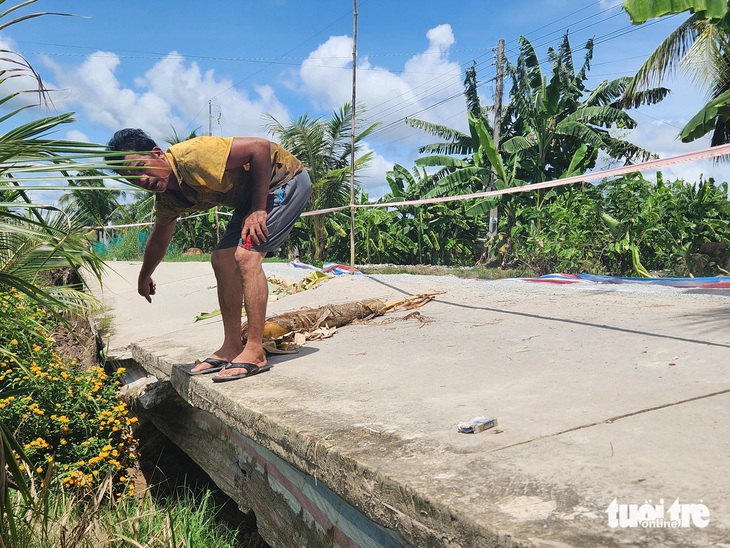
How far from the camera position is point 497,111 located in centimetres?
1562

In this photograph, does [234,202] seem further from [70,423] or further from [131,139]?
[70,423]

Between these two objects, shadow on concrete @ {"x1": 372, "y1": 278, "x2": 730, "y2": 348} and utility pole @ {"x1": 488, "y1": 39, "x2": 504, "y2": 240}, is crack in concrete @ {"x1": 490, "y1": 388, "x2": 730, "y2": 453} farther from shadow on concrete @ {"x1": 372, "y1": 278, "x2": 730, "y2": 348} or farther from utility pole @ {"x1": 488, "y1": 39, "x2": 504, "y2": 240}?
utility pole @ {"x1": 488, "y1": 39, "x2": 504, "y2": 240}

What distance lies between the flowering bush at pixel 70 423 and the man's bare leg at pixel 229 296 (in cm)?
112

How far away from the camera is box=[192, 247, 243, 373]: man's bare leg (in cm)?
325

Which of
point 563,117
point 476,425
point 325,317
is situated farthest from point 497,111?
point 476,425

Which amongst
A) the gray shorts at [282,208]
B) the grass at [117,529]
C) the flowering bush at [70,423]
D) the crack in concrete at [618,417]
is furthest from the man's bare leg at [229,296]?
the crack in concrete at [618,417]

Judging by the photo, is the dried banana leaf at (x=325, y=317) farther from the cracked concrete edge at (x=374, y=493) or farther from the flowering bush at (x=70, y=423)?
the cracked concrete edge at (x=374, y=493)

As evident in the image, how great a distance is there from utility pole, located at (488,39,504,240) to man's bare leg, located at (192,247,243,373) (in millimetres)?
11589

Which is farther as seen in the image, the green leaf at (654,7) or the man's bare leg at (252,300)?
the green leaf at (654,7)

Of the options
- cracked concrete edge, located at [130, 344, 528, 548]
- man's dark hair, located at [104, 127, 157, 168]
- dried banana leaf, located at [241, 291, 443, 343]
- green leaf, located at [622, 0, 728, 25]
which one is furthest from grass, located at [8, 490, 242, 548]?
green leaf, located at [622, 0, 728, 25]

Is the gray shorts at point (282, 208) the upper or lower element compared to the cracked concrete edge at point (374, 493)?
upper

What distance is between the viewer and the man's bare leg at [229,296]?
3.25 metres

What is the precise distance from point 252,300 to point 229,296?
1.00 feet

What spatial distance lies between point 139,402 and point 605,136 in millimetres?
12961
